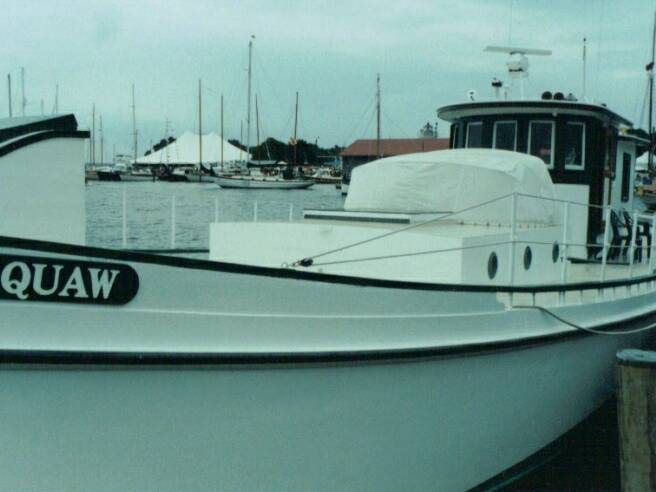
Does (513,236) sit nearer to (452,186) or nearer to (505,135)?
A: (452,186)

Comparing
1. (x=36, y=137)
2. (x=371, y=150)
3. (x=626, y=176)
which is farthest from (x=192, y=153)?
(x=36, y=137)

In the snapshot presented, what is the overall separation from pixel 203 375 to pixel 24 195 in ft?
4.85

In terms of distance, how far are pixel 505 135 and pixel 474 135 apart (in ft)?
1.67

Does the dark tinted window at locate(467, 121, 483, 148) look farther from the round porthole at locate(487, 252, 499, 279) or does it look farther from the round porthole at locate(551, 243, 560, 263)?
the round porthole at locate(487, 252, 499, 279)

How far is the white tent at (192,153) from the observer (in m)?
73.2

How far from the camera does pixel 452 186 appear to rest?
23.7 feet

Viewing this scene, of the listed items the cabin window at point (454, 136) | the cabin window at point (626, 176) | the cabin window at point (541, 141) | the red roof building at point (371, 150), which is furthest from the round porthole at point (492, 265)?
the red roof building at point (371, 150)

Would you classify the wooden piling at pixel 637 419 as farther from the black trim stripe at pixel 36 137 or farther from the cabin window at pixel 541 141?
the black trim stripe at pixel 36 137

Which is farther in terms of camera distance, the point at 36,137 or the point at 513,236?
the point at 513,236

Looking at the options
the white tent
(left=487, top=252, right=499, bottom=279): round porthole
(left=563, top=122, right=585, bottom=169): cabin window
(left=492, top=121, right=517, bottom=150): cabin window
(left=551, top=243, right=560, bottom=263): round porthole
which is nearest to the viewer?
(left=487, top=252, right=499, bottom=279): round porthole

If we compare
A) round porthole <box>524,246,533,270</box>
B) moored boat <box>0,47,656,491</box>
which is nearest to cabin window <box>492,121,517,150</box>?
moored boat <box>0,47,656,491</box>

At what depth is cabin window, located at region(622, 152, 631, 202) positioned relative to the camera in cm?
1212

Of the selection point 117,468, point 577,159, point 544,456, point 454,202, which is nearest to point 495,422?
point 544,456

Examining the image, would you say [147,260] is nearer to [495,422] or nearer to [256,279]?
[256,279]
